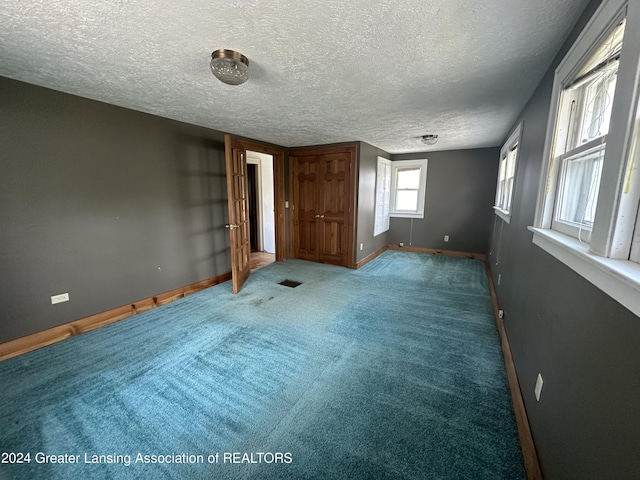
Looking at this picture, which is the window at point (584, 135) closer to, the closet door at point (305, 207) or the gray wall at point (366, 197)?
the gray wall at point (366, 197)

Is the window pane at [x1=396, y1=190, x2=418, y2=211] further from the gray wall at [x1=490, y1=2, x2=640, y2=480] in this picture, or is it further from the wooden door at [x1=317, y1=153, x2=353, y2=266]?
the gray wall at [x1=490, y1=2, x2=640, y2=480]

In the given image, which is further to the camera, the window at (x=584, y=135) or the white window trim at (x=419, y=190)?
the white window trim at (x=419, y=190)

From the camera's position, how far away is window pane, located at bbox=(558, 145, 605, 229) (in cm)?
113

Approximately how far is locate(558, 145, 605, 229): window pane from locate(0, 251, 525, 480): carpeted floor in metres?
1.24

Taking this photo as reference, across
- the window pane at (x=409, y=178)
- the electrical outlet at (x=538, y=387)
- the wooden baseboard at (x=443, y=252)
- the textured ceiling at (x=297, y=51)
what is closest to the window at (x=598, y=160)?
the textured ceiling at (x=297, y=51)

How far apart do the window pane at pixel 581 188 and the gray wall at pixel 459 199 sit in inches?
158

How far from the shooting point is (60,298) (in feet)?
7.69

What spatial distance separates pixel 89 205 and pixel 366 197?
3871mm

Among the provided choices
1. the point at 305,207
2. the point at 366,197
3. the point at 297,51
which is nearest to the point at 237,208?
the point at 305,207

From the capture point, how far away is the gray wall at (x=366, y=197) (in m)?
4.38

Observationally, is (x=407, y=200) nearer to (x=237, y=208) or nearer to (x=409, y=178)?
(x=409, y=178)

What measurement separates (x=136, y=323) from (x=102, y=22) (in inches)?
99.9

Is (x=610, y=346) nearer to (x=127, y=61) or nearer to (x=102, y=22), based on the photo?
(x=102, y=22)

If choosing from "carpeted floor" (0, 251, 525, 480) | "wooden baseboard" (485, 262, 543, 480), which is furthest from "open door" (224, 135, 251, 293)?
"wooden baseboard" (485, 262, 543, 480)
